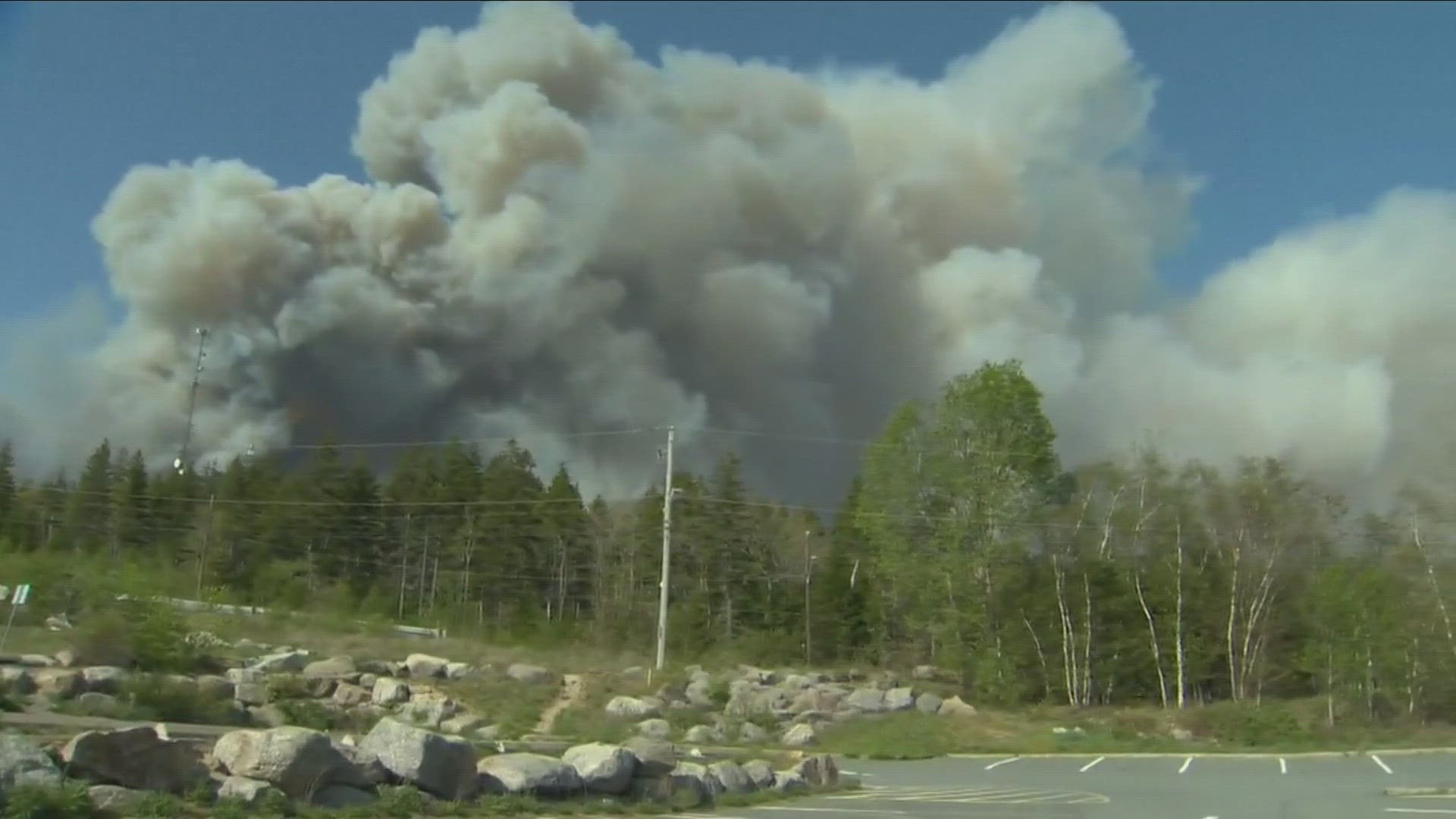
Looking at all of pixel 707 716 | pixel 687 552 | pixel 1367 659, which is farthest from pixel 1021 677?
pixel 687 552

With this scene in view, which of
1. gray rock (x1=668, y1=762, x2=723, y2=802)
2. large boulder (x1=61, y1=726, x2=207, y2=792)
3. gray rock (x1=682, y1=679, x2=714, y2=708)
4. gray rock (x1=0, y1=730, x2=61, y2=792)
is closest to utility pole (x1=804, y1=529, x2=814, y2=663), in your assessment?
gray rock (x1=682, y1=679, x2=714, y2=708)

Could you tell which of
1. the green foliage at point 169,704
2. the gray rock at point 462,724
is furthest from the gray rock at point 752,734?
the green foliage at point 169,704

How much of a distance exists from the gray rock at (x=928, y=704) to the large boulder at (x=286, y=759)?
2969 cm

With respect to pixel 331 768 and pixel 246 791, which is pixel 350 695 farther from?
pixel 246 791

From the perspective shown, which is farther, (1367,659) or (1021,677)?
(1021,677)

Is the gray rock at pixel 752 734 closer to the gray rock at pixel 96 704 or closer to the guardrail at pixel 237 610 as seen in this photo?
the guardrail at pixel 237 610

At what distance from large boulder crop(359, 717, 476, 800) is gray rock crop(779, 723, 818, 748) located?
19.5 m

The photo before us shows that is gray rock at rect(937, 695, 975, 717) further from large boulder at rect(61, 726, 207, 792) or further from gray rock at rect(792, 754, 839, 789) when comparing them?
large boulder at rect(61, 726, 207, 792)

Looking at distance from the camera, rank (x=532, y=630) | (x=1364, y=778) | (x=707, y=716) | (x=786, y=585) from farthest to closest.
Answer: (x=786, y=585) < (x=532, y=630) < (x=707, y=716) < (x=1364, y=778)

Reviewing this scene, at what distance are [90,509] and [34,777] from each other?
63758 mm

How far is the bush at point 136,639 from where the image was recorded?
963 inches

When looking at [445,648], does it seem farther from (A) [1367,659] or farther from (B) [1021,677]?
(A) [1367,659]

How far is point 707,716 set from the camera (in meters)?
35.0

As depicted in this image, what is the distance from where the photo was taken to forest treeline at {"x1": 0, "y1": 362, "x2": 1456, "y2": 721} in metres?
36.8
